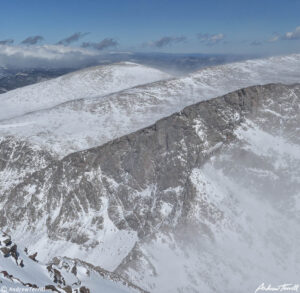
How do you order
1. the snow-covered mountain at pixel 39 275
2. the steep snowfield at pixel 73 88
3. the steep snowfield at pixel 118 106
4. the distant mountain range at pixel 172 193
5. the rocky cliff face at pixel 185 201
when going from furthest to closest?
the steep snowfield at pixel 73 88 → the steep snowfield at pixel 118 106 → the distant mountain range at pixel 172 193 → the rocky cliff face at pixel 185 201 → the snow-covered mountain at pixel 39 275

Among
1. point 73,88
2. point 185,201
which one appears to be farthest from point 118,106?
point 73,88

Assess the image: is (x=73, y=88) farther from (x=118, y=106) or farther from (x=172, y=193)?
(x=172, y=193)

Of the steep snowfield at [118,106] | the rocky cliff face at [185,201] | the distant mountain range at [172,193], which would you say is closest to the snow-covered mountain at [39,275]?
the distant mountain range at [172,193]

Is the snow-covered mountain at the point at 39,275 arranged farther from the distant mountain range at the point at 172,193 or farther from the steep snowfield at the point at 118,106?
the steep snowfield at the point at 118,106

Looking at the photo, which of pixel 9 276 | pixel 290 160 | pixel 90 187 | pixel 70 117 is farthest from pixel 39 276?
pixel 70 117

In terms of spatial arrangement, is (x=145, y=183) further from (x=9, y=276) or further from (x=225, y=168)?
(x=9, y=276)
